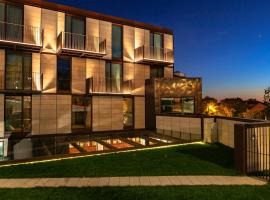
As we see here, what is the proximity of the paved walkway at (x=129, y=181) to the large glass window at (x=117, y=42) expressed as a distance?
615 inches

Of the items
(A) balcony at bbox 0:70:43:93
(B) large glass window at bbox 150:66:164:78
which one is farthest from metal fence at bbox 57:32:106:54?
(B) large glass window at bbox 150:66:164:78

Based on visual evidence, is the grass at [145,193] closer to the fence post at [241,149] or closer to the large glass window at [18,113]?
the fence post at [241,149]

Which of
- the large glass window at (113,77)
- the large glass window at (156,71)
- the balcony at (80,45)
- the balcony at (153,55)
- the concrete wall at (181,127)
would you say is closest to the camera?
the concrete wall at (181,127)

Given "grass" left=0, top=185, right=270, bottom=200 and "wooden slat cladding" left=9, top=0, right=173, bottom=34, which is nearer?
"grass" left=0, top=185, right=270, bottom=200

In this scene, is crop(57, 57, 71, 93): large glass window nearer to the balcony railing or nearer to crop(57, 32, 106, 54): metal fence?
crop(57, 32, 106, 54): metal fence

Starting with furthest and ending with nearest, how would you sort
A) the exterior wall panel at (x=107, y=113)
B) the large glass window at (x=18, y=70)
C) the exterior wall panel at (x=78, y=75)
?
the exterior wall panel at (x=107, y=113)
the exterior wall panel at (x=78, y=75)
the large glass window at (x=18, y=70)

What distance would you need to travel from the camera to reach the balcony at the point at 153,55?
914 inches

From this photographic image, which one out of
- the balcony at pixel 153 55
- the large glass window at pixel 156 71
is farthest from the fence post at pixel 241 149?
the large glass window at pixel 156 71

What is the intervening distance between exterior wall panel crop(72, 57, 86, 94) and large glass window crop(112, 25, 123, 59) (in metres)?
3.32

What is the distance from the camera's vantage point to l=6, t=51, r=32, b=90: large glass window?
17453 mm

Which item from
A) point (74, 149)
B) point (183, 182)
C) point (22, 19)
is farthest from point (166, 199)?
point (22, 19)

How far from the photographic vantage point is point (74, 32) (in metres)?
20.3

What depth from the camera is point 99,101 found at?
21219 mm

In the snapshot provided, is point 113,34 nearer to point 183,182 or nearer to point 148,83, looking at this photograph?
point 148,83
